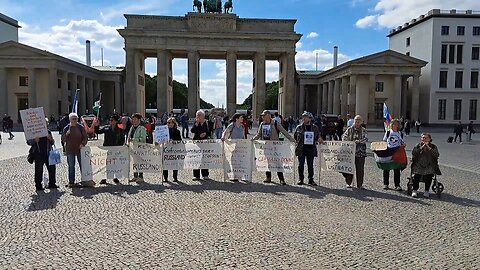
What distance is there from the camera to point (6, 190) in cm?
977

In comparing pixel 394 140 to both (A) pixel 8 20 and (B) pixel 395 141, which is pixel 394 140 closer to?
(B) pixel 395 141

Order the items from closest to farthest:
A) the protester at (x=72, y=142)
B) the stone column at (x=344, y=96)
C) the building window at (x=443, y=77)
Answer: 1. the protester at (x=72, y=142)
2. the stone column at (x=344, y=96)
3. the building window at (x=443, y=77)

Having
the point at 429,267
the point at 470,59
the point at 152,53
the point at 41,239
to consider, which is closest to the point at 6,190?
the point at 41,239

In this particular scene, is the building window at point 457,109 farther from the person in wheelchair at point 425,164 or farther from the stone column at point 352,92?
the person in wheelchair at point 425,164

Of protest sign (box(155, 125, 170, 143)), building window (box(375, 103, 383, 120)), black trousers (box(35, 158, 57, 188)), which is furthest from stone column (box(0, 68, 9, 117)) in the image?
building window (box(375, 103, 383, 120))

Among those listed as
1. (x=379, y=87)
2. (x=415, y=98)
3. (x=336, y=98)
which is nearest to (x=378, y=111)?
(x=379, y=87)

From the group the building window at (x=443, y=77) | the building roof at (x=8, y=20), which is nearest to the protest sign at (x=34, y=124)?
the building window at (x=443, y=77)

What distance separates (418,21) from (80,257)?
69.4 meters

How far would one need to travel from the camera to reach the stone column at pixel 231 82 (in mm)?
60312

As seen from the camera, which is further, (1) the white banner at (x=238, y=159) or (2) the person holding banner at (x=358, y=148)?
(1) the white banner at (x=238, y=159)

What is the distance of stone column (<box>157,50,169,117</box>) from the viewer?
195ft

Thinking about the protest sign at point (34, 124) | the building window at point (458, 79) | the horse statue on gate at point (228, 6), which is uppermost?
the horse statue on gate at point (228, 6)

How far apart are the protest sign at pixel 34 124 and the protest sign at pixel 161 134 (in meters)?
2.73

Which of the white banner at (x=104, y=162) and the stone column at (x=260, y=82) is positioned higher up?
the stone column at (x=260, y=82)
